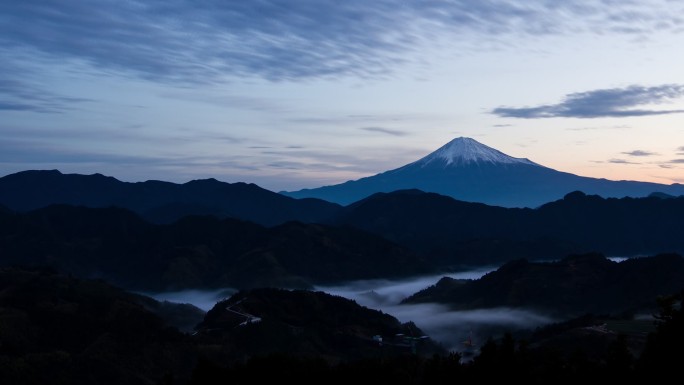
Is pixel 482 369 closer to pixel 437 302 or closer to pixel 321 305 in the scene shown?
pixel 321 305

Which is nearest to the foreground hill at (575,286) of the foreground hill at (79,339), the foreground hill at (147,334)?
the foreground hill at (147,334)

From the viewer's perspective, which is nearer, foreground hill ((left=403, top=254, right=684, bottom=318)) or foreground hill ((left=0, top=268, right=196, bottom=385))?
foreground hill ((left=0, top=268, right=196, bottom=385))

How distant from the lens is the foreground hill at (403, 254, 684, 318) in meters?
162

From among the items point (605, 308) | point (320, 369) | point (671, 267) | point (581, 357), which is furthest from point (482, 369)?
point (671, 267)

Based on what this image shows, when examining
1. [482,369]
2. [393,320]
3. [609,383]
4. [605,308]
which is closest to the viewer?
[609,383]

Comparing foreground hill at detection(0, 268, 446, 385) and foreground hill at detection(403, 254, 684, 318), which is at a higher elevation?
foreground hill at detection(403, 254, 684, 318)

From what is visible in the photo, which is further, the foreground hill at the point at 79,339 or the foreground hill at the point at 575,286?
Answer: the foreground hill at the point at 575,286

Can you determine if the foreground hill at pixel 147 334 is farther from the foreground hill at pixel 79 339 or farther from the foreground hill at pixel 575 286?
the foreground hill at pixel 575 286

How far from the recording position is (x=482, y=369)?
42.8 meters

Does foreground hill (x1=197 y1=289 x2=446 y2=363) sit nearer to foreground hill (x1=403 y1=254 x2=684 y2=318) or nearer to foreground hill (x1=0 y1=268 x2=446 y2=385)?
foreground hill (x1=0 y1=268 x2=446 y2=385)

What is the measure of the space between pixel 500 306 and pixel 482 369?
131 m

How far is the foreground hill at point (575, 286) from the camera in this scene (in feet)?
533

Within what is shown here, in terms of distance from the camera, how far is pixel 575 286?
175 metres

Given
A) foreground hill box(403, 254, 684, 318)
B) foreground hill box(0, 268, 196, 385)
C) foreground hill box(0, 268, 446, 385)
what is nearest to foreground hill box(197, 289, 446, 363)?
foreground hill box(0, 268, 446, 385)
